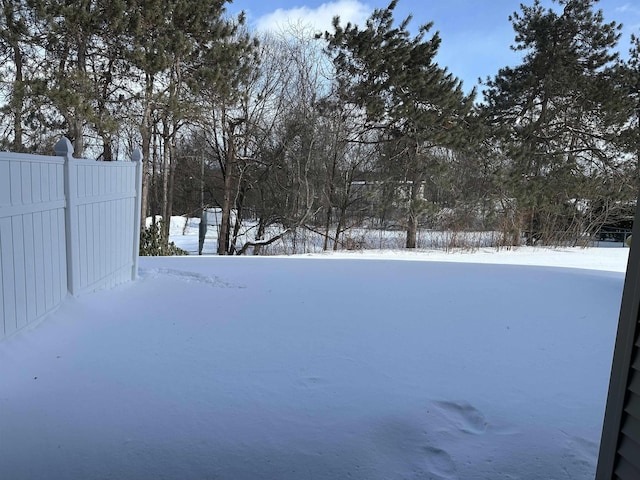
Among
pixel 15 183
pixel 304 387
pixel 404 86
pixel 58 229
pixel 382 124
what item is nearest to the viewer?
pixel 304 387

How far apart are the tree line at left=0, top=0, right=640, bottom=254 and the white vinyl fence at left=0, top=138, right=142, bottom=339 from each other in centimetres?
674

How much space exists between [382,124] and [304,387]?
1129cm

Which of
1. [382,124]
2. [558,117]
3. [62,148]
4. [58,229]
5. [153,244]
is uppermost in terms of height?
[558,117]

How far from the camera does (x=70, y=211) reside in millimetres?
3295

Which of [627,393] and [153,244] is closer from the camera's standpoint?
[627,393]

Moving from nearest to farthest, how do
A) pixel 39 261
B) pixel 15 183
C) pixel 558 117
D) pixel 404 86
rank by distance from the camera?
pixel 15 183 < pixel 39 261 < pixel 404 86 < pixel 558 117

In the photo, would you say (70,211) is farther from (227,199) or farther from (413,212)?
(227,199)

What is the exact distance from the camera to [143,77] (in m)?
10.7

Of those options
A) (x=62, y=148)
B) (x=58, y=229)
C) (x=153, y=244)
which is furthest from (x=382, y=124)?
(x=58, y=229)

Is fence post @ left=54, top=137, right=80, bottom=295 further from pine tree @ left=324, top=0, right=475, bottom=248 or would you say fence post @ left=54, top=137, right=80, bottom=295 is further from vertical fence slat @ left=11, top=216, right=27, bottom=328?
pine tree @ left=324, top=0, right=475, bottom=248

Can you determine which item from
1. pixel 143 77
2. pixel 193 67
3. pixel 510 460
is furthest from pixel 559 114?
pixel 510 460

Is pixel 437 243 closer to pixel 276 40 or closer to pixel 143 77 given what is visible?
pixel 276 40

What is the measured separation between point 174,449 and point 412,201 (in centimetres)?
1117

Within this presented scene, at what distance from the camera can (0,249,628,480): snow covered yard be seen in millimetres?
1677
